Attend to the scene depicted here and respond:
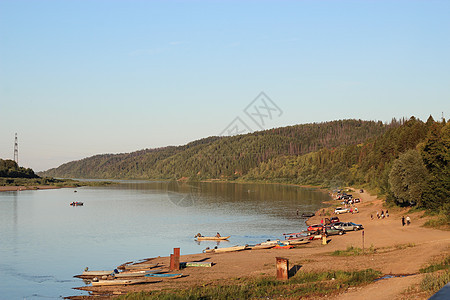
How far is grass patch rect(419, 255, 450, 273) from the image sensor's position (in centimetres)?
3357

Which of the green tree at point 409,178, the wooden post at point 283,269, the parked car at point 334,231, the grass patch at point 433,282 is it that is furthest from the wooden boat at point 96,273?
the green tree at point 409,178

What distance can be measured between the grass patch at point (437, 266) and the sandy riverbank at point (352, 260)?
39.1 inches

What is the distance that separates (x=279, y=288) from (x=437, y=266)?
1194cm

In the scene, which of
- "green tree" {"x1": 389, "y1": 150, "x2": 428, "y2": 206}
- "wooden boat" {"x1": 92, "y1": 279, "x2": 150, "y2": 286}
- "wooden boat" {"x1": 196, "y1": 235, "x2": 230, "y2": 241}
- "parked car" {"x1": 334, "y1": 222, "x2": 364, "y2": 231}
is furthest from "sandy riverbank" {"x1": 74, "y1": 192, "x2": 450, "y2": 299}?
"wooden boat" {"x1": 196, "y1": 235, "x2": 230, "y2": 241}

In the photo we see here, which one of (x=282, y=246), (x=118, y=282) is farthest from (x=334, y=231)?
(x=118, y=282)

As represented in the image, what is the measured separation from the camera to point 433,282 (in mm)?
27188

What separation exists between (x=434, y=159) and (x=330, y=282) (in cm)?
5035

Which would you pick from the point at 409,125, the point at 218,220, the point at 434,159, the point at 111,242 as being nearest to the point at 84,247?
the point at 111,242

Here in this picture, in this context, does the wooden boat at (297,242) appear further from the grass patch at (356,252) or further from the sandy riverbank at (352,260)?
the grass patch at (356,252)

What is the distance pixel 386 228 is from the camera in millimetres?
67062

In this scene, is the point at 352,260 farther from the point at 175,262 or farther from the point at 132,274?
the point at 132,274

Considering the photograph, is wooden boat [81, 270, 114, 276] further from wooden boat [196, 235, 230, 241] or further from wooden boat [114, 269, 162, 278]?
wooden boat [196, 235, 230, 241]

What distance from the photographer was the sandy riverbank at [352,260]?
30.6 meters

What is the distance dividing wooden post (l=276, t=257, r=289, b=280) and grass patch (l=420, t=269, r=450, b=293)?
36.2 feet
